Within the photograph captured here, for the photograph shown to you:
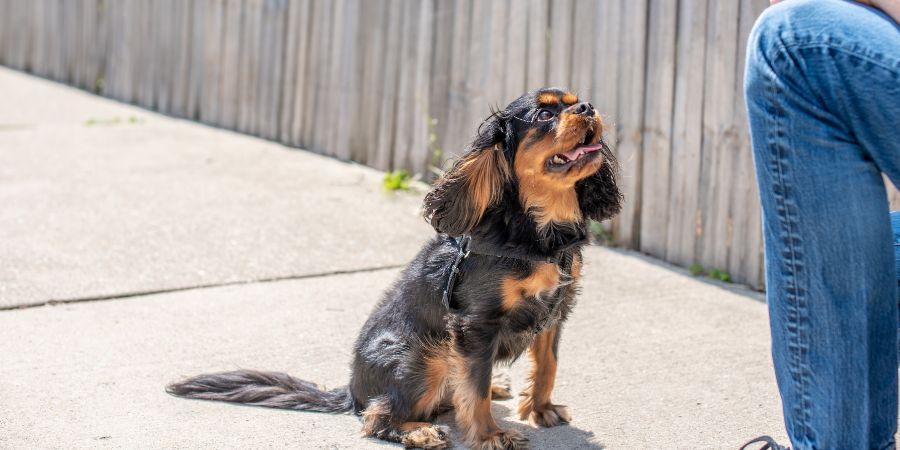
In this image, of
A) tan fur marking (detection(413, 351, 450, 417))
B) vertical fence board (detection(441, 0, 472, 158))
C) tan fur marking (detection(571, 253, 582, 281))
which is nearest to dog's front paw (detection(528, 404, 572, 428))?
tan fur marking (detection(413, 351, 450, 417))

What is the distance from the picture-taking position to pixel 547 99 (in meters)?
3.63

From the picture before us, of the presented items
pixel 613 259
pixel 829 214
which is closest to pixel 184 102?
pixel 613 259

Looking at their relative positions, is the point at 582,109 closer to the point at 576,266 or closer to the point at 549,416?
the point at 576,266

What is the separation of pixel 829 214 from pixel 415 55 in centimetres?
476

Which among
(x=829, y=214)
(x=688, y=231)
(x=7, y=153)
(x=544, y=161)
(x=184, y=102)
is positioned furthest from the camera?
(x=184, y=102)

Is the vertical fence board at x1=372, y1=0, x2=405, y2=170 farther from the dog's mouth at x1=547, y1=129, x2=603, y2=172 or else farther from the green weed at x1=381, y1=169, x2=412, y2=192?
the dog's mouth at x1=547, y1=129, x2=603, y2=172

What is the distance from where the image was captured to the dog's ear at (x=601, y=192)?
3883 mm

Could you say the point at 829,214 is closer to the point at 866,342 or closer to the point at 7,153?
the point at 866,342

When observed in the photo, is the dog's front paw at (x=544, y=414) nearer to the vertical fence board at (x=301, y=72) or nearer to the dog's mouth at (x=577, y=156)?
the dog's mouth at (x=577, y=156)

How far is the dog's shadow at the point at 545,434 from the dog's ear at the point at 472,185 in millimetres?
758

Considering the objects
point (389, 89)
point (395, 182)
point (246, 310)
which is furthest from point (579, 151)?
point (389, 89)

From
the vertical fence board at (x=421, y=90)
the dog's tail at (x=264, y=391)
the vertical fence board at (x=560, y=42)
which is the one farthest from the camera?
the vertical fence board at (x=421, y=90)

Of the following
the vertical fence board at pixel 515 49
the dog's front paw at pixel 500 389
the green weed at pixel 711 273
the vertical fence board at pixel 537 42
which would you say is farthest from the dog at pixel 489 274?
the vertical fence board at pixel 515 49

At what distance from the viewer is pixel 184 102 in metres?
9.29
